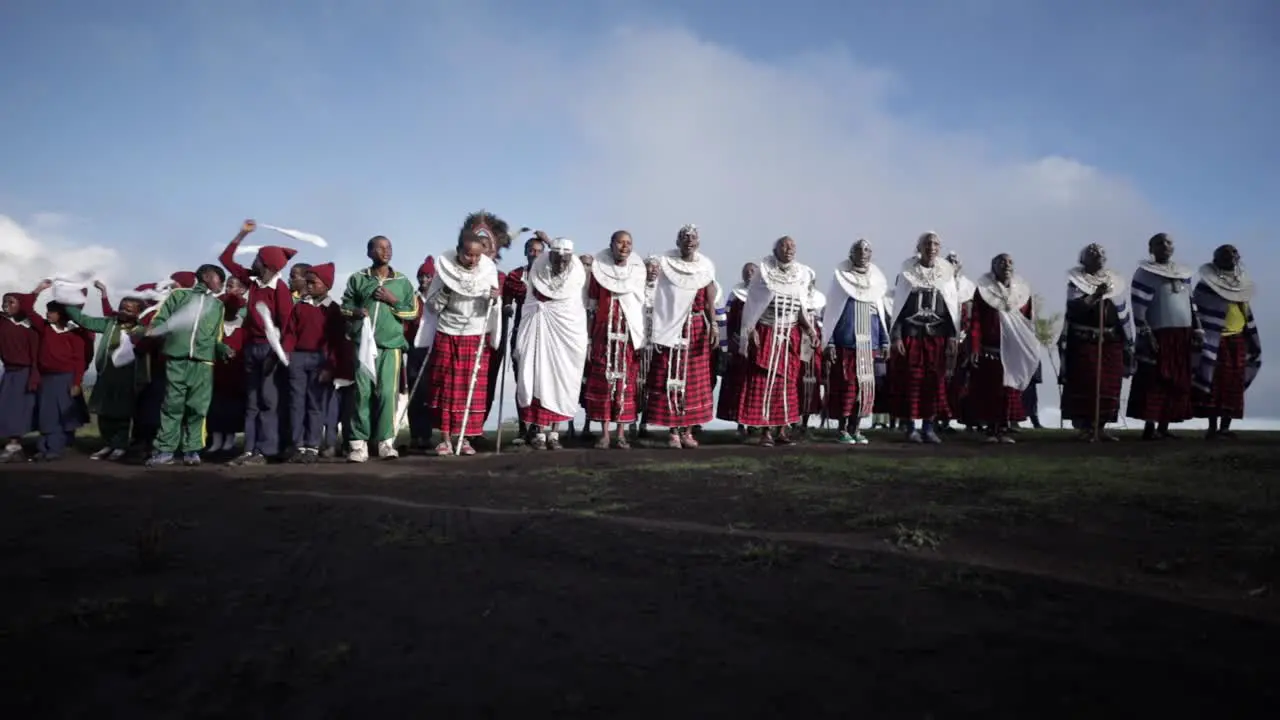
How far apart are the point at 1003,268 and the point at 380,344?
675 centimetres

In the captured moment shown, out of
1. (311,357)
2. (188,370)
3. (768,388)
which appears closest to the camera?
(188,370)

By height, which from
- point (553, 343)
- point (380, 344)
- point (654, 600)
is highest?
point (553, 343)

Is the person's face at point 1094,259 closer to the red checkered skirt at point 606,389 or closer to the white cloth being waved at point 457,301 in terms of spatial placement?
the red checkered skirt at point 606,389

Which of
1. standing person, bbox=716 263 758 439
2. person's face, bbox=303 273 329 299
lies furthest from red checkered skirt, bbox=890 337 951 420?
person's face, bbox=303 273 329 299

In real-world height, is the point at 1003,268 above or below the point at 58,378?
above

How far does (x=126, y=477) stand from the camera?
22.7 feet

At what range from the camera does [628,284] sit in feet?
29.2

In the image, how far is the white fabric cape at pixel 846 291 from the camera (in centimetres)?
921

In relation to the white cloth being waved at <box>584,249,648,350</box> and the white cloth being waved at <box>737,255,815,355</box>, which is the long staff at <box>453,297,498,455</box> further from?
the white cloth being waved at <box>737,255,815,355</box>

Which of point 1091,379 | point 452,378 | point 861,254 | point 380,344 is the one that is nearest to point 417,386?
point 452,378

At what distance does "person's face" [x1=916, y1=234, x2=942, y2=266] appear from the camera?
9.00 metres

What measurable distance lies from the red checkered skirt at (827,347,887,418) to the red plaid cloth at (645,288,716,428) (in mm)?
1467

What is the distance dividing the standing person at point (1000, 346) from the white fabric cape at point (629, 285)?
378 centimetres

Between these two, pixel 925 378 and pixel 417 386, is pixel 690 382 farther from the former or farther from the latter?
pixel 417 386
